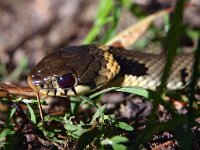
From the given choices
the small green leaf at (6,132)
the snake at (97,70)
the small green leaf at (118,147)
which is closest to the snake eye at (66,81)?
the snake at (97,70)

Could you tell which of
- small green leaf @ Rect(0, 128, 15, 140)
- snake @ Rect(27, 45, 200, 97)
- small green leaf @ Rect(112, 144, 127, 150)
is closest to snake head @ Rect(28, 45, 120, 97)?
snake @ Rect(27, 45, 200, 97)

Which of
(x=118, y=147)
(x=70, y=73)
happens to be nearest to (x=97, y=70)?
(x=70, y=73)

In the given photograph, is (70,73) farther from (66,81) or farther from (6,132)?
(6,132)

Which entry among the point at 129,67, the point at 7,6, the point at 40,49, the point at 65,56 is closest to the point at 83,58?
the point at 65,56

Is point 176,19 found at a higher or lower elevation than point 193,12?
lower

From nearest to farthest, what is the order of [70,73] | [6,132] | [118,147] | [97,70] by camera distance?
1. [118,147]
2. [6,132]
3. [70,73]
4. [97,70]

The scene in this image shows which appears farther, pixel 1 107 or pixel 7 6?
pixel 7 6

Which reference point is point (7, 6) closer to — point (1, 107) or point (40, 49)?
point (40, 49)

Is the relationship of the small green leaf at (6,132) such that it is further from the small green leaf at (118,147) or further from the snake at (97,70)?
the small green leaf at (118,147)
